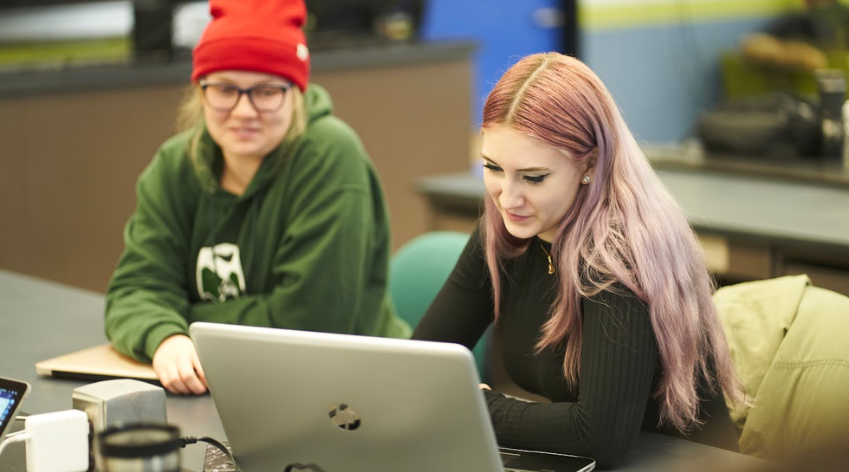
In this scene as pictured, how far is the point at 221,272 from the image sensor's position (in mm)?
1938

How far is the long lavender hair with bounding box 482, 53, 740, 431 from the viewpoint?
1354 millimetres

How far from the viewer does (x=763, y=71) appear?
22.2ft

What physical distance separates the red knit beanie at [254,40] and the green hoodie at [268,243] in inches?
5.6

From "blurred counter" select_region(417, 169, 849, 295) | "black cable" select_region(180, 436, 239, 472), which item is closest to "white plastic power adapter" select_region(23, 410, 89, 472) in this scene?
"black cable" select_region(180, 436, 239, 472)

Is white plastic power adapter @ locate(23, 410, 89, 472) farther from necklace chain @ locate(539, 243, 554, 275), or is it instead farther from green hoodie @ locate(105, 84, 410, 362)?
necklace chain @ locate(539, 243, 554, 275)

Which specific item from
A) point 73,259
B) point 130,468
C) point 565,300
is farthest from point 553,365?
point 73,259

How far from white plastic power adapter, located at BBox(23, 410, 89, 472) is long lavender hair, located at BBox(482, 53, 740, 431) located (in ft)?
1.99

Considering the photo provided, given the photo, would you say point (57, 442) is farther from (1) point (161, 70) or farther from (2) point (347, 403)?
(1) point (161, 70)

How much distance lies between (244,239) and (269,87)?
29 centimetres

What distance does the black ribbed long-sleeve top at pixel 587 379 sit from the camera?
1307 mm

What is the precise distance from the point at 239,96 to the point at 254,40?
10cm

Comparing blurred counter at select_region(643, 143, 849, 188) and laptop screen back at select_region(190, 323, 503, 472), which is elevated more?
laptop screen back at select_region(190, 323, 503, 472)

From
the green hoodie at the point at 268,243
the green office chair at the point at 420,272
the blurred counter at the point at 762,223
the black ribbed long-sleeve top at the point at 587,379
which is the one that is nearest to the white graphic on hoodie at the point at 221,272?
the green hoodie at the point at 268,243

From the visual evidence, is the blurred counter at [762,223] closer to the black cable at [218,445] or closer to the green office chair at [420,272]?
the green office chair at [420,272]
